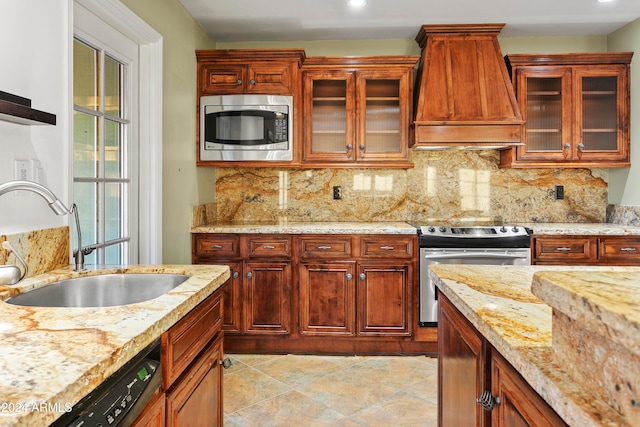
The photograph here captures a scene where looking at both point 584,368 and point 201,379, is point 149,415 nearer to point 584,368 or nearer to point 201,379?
point 201,379

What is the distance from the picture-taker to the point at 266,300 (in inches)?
132

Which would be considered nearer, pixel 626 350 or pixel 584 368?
pixel 626 350

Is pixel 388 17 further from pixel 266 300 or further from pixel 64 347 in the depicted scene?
pixel 64 347

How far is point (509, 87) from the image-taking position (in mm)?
3482

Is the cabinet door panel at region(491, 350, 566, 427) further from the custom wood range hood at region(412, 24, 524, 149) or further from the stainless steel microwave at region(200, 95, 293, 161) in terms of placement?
the stainless steel microwave at region(200, 95, 293, 161)

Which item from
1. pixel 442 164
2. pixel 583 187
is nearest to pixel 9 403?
pixel 442 164

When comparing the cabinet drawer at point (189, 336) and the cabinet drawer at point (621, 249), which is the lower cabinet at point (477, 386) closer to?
the cabinet drawer at point (189, 336)

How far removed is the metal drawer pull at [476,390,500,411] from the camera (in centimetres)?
112

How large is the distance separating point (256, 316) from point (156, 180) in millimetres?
1247

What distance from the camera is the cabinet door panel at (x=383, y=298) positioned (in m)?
3.32

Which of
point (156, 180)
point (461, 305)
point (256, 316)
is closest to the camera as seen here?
point (461, 305)

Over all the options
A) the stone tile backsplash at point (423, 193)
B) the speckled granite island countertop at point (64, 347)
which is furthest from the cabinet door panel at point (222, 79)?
the speckled granite island countertop at point (64, 347)

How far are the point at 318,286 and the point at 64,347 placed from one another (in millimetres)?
2502

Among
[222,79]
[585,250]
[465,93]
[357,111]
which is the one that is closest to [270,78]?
[222,79]
